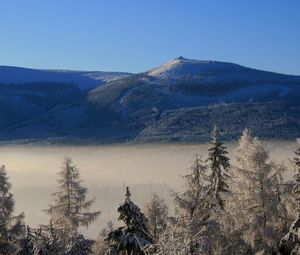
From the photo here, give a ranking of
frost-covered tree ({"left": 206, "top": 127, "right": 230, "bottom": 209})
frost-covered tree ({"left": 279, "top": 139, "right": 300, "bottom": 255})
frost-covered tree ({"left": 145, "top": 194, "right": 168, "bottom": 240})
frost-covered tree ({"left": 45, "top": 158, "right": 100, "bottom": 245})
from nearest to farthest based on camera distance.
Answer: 1. frost-covered tree ({"left": 279, "top": 139, "right": 300, "bottom": 255})
2. frost-covered tree ({"left": 206, "top": 127, "right": 230, "bottom": 209})
3. frost-covered tree ({"left": 45, "top": 158, "right": 100, "bottom": 245})
4. frost-covered tree ({"left": 145, "top": 194, "right": 168, "bottom": 240})

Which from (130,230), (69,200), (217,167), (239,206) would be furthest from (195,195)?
(130,230)

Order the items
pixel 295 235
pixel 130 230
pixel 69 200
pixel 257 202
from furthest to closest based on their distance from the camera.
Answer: pixel 69 200 → pixel 257 202 → pixel 295 235 → pixel 130 230

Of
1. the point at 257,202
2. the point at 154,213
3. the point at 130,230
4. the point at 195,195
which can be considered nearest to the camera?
the point at 130,230

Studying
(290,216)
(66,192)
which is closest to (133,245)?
(290,216)

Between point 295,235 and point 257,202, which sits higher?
point 257,202

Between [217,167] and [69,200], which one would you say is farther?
[69,200]

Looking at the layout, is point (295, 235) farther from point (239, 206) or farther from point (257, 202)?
point (239, 206)

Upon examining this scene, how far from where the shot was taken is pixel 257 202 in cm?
3331

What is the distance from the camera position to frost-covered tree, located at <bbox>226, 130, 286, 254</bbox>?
32531mm

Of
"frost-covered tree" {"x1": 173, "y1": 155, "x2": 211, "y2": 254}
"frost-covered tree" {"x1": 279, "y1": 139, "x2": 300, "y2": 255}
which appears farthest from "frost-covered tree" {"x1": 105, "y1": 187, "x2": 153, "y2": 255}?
"frost-covered tree" {"x1": 173, "y1": 155, "x2": 211, "y2": 254}

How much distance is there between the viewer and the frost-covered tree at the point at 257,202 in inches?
1281

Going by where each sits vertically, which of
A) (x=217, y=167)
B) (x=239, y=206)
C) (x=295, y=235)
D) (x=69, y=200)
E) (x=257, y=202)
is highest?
(x=217, y=167)

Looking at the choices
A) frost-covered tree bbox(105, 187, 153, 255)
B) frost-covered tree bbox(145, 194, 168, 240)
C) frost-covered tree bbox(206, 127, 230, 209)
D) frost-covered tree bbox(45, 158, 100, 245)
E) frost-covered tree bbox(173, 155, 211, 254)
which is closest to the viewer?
frost-covered tree bbox(105, 187, 153, 255)

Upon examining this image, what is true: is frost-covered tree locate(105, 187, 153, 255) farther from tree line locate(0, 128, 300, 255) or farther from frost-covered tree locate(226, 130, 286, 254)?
frost-covered tree locate(226, 130, 286, 254)
